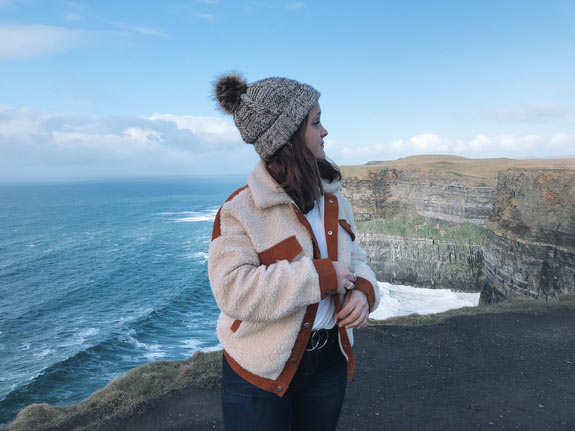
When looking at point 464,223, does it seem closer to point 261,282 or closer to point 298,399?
point 298,399

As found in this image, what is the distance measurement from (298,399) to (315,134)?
131 cm

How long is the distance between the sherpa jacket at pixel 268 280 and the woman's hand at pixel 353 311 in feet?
0.18

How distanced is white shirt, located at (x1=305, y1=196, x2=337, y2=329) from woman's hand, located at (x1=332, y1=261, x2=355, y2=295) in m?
0.12

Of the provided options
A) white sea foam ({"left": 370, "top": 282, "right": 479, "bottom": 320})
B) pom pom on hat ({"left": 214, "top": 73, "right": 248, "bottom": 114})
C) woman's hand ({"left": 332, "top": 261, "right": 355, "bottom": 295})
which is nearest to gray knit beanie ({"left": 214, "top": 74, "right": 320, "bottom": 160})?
pom pom on hat ({"left": 214, "top": 73, "right": 248, "bottom": 114})

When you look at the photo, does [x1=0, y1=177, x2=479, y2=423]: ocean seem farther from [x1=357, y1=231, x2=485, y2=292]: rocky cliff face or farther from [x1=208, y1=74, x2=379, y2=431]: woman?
[x1=208, y1=74, x2=379, y2=431]: woman

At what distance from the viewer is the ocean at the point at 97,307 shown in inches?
734

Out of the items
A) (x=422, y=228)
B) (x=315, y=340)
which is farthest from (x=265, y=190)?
(x=422, y=228)

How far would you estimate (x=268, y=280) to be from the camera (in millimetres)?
1727

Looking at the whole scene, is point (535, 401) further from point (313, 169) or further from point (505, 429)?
point (313, 169)

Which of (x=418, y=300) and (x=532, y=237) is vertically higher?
(x=532, y=237)

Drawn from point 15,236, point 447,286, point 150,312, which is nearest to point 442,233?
point 447,286

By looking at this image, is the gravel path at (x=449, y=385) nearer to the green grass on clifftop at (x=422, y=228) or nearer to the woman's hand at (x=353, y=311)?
the woman's hand at (x=353, y=311)

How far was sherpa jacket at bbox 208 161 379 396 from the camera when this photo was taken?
174 cm

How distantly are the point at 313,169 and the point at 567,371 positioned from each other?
8.46 m
